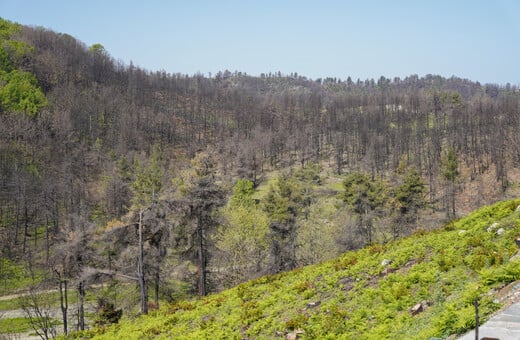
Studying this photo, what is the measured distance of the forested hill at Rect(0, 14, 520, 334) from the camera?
1067 inches

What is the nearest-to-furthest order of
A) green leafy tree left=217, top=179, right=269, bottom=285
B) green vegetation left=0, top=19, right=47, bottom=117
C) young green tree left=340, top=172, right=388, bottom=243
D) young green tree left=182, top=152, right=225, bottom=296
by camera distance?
young green tree left=182, top=152, right=225, bottom=296
green leafy tree left=217, top=179, right=269, bottom=285
young green tree left=340, top=172, right=388, bottom=243
green vegetation left=0, top=19, right=47, bottom=117

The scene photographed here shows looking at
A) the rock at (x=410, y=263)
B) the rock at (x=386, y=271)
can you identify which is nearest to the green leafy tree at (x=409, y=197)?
the rock at (x=410, y=263)

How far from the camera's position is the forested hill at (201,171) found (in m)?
27.1

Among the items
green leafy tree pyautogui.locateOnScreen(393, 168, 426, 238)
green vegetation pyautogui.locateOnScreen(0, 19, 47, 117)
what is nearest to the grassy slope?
green leafy tree pyautogui.locateOnScreen(393, 168, 426, 238)

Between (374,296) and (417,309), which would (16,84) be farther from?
(417,309)

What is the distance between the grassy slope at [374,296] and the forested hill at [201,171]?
7577mm

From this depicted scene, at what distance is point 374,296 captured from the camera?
11.0 metres

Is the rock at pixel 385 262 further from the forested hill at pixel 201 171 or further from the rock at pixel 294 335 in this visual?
the forested hill at pixel 201 171

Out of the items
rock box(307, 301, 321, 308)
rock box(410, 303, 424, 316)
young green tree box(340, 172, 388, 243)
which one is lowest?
young green tree box(340, 172, 388, 243)

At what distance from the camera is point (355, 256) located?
52.4ft

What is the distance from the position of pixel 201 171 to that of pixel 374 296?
17355 mm

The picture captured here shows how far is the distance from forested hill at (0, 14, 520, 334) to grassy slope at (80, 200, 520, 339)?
758 centimetres

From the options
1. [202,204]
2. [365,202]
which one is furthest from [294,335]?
[365,202]

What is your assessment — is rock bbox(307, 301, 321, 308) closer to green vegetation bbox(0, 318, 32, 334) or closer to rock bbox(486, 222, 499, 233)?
rock bbox(486, 222, 499, 233)
